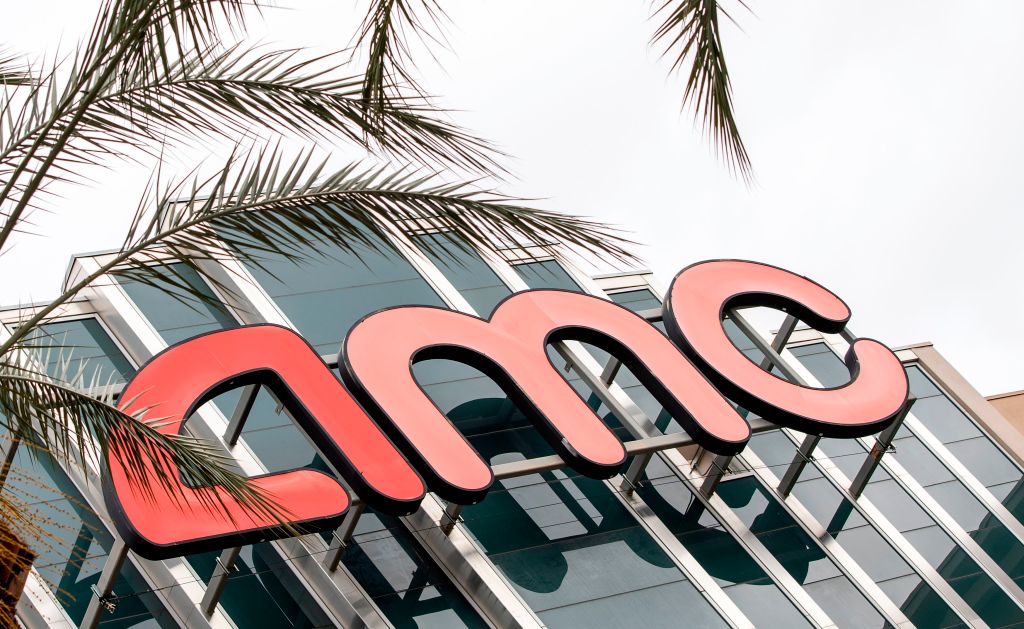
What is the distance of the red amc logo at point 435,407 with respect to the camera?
13695mm

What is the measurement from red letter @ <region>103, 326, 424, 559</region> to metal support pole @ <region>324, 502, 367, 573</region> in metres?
0.69

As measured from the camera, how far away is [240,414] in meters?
15.6

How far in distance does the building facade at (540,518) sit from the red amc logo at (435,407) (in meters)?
0.56

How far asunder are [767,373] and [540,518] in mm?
4181

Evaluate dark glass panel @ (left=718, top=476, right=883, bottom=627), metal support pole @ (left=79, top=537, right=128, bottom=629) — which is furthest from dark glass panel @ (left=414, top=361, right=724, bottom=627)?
metal support pole @ (left=79, top=537, right=128, bottom=629)

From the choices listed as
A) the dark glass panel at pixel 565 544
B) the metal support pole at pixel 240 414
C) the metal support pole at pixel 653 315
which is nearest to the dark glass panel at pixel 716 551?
the dark glass panel at pixel 565 544

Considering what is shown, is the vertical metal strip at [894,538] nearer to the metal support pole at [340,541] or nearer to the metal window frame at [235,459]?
the metal support pole at [340,541]

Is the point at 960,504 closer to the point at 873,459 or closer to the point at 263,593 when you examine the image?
the point at 873,459

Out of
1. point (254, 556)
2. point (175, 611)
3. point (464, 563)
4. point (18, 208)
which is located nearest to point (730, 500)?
point (464, 563)

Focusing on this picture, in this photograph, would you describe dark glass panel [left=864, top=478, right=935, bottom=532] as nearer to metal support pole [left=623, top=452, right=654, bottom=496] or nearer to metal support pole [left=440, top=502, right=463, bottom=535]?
metal support pole [left=623, top=452, right=654, bottom=496]

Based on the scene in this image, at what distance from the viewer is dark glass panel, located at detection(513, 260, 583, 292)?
22.2 m

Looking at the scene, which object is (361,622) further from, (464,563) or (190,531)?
(190,531)

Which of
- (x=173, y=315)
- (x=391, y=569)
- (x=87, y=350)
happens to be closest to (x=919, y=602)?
(x=391, y=569)

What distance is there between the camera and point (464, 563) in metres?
16.0
